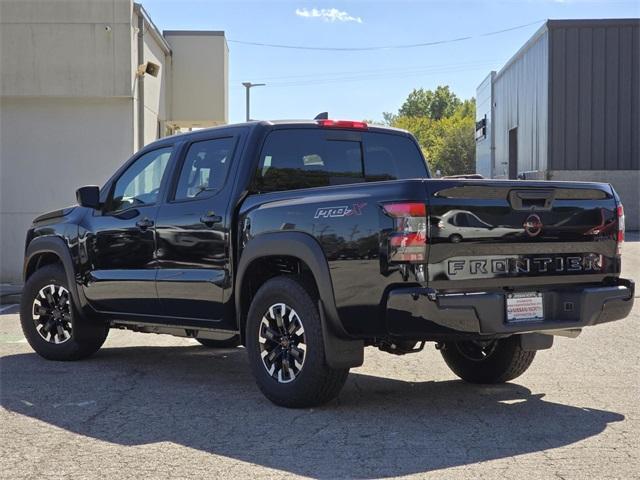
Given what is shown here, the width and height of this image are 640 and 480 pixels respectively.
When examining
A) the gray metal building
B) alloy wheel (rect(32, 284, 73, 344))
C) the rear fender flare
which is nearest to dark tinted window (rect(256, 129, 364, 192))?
the rear fender flare

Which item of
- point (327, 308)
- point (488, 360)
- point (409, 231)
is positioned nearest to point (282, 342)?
point (327, 308)

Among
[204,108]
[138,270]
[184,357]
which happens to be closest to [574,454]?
[138,270]

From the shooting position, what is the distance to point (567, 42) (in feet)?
110

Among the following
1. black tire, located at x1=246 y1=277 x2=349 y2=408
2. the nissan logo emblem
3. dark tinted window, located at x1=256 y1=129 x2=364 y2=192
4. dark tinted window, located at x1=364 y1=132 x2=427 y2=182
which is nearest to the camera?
the nissan logo emblem

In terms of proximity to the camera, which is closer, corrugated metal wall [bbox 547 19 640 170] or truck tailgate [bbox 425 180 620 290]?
truck tailgate [bbox 425 180 620 290]

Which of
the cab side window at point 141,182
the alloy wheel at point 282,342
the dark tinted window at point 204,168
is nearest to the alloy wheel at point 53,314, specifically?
the cab side window at point 141,182

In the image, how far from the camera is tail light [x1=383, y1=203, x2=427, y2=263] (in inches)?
216

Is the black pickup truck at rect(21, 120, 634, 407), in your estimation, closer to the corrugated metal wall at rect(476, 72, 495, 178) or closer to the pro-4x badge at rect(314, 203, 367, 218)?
the pro-4x badge at rect(314, 203, 367, 218)

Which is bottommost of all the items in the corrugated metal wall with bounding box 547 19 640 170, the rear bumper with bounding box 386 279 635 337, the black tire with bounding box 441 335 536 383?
the black tire with bounding box 441 335 536 383

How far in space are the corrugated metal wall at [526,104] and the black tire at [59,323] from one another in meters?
28.0

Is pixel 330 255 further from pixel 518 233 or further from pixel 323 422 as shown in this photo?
pixel 518 233

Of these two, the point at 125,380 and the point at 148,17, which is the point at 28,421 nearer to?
the point at 125,380

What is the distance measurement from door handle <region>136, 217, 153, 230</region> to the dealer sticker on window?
3.14 metres

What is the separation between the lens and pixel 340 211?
5863 mm
